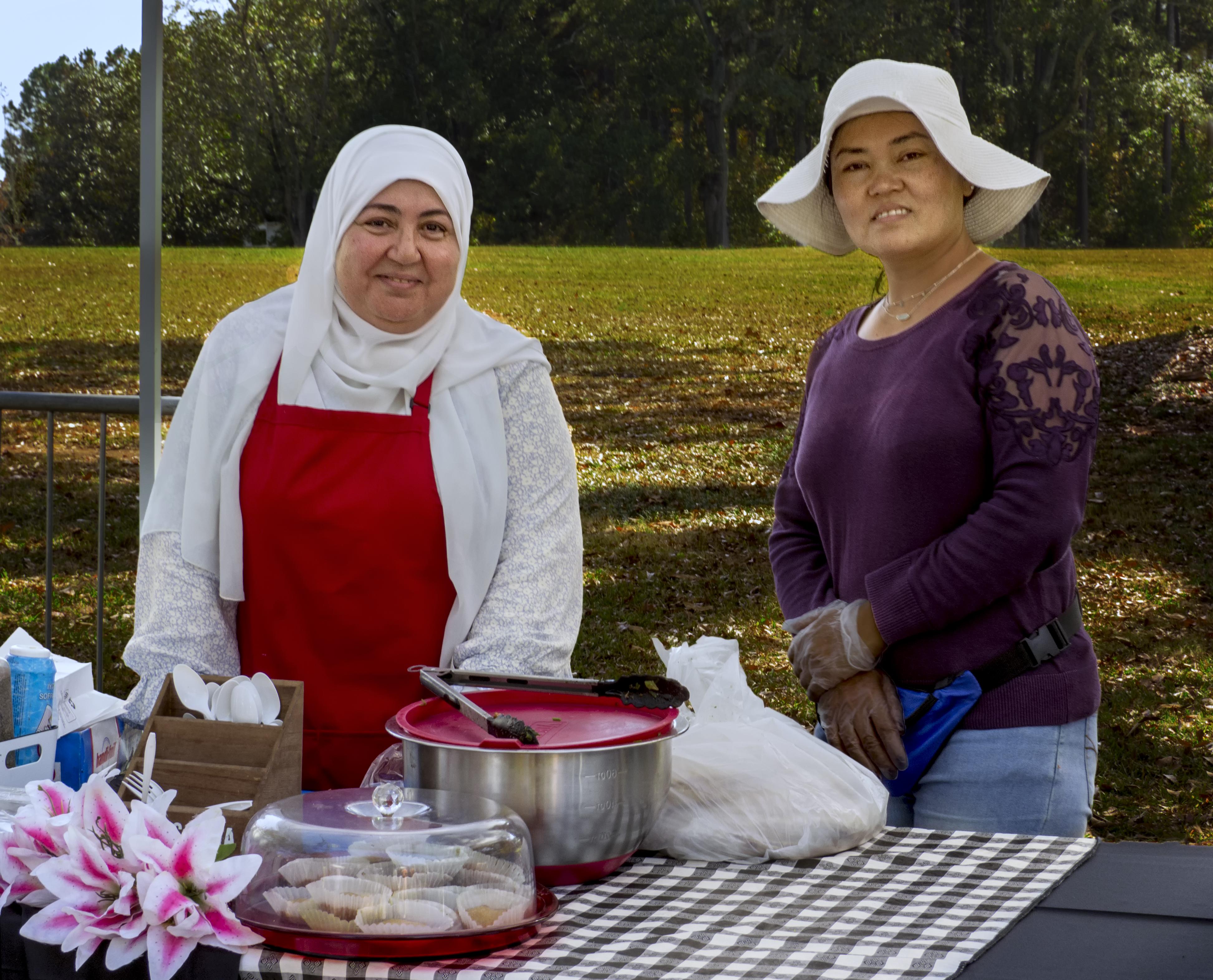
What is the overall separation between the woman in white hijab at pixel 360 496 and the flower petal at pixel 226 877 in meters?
0.62

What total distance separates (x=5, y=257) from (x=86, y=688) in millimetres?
4293

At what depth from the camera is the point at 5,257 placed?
5234 mm

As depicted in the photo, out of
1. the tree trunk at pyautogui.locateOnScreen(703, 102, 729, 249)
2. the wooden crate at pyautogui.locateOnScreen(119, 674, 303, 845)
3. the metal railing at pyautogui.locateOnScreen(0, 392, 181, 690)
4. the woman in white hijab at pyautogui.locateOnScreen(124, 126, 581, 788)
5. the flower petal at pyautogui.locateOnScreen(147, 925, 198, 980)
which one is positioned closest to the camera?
the flower petal at pyautogui.locateOnScreen(147, 925, 198, 980)

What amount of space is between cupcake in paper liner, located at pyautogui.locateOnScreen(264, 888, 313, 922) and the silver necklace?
3.60 feet

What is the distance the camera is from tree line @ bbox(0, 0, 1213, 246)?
4914mm

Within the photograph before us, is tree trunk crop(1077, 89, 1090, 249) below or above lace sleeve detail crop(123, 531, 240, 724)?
above

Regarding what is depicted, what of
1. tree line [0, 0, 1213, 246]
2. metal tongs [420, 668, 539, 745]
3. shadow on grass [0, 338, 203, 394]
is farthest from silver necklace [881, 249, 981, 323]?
shadow on grass [0, 338, 203, 394]

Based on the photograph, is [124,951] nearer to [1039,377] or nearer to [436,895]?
[436,895]

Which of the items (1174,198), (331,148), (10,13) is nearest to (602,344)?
(331,148)

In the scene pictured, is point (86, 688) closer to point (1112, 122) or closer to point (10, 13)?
point (10, 13)

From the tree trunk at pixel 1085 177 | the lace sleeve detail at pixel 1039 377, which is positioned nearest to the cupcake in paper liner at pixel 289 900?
the lace sleeve detail at pixel 1039 377

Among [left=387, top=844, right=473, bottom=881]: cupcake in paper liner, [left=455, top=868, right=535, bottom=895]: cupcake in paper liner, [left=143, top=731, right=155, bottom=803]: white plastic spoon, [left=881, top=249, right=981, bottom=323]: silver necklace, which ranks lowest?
[left=455, top=868, right=535, bottom=895]: cupcake in paper liner

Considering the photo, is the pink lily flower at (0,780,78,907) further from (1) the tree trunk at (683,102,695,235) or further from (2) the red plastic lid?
(1) the tree trunk at (683,102,695,235)

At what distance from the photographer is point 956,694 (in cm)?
160
